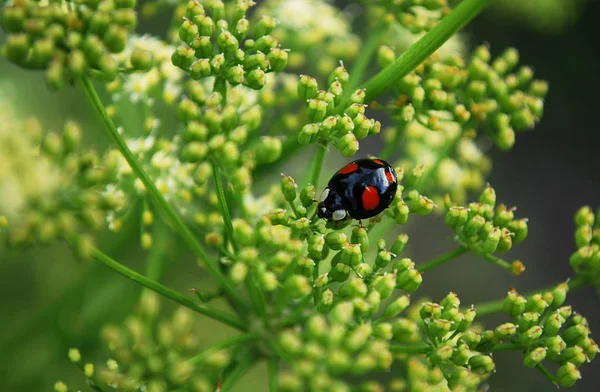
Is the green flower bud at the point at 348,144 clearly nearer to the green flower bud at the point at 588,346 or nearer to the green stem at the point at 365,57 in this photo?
the green stem at the point at 365,57

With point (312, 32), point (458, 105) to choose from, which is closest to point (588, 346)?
point (458, 105)

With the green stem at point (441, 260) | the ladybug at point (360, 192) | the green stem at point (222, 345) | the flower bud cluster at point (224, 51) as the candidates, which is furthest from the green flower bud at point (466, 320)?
the flower bud cluster at point (224, 51)

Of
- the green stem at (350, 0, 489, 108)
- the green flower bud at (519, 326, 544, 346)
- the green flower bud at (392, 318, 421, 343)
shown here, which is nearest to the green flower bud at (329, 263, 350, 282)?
the green flower bud at (392, 318, 421, 343)

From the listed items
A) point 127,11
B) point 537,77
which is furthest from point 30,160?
point 537,77

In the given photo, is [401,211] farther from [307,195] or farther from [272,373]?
[272,373]

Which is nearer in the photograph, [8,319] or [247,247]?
[247,247]

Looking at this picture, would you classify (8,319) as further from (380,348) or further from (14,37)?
(380,348)
